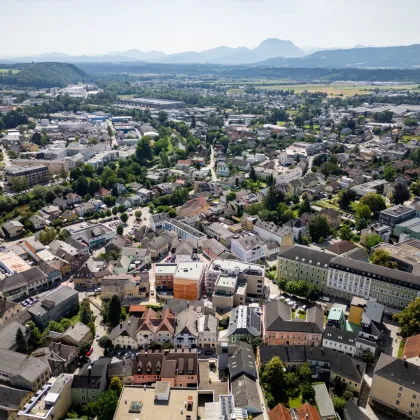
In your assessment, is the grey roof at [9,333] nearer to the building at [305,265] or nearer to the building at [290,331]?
the building at [290,331]

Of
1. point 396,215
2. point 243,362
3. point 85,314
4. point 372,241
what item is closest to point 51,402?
point 85,314

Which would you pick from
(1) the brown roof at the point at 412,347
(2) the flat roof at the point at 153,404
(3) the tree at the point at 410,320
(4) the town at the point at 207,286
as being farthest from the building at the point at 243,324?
(3) the tree at the point at 410,320

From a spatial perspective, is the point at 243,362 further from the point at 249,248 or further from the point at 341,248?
the point at 341,248

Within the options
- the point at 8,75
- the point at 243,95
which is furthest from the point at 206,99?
the point at 8,75

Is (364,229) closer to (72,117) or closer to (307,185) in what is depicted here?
(307,185)

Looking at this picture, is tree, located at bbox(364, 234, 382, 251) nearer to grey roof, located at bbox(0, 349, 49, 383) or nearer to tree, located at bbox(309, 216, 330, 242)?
tree, located at bbox(309, 216, 330, 242)

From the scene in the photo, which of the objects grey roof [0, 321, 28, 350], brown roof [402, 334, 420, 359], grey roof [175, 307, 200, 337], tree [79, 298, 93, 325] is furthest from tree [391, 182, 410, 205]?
grey roof [0, 321, 28, 350]
